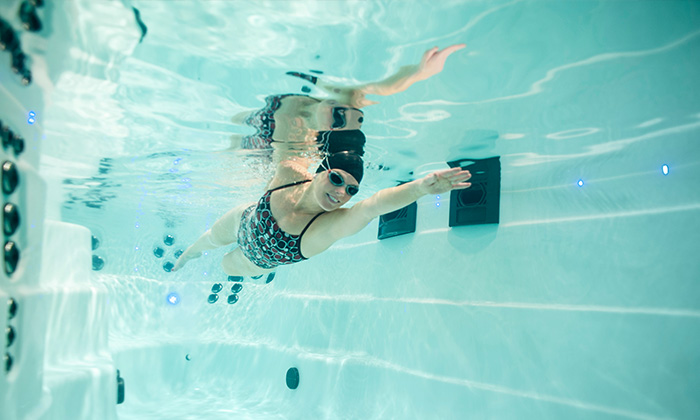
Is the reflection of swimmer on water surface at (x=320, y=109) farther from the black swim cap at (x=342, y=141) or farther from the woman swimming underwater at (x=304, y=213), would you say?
the woman swimming underwater at (x=304, y=213)

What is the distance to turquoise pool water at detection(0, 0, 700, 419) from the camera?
159 inches

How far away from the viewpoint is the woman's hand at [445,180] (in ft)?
11.3

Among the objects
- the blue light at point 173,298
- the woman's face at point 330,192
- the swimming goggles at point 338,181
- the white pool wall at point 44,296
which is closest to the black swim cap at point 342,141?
the woman's face at point 330,192

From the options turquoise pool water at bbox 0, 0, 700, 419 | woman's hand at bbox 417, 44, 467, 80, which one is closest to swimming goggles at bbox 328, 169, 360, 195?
turquoise pool water at bbox 0, 0, 700, 419

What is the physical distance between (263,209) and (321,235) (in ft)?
3.46

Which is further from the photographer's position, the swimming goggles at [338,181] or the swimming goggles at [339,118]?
the swimming goggles at [339,118]

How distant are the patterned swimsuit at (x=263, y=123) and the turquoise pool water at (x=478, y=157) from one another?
267 millimetres

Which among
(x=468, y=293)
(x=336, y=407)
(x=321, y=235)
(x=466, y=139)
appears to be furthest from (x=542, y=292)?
(x=336, y=407)

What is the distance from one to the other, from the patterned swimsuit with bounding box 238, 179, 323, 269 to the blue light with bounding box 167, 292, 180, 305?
504 inches

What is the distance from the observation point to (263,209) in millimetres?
5477

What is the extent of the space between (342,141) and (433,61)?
2.75m

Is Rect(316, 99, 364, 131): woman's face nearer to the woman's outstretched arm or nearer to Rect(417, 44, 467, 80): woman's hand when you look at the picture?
Rect(417, 44, 467, 80): woman's hand

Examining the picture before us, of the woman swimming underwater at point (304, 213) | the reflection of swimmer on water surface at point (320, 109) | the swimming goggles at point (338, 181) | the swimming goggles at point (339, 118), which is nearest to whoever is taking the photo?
the woman swimming underwater at point (304, 213)

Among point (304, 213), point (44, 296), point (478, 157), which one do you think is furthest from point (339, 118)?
point (44, 296)
